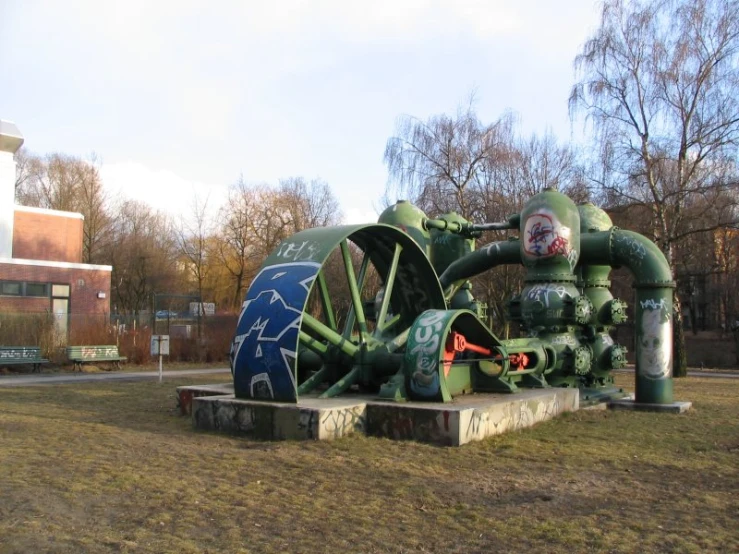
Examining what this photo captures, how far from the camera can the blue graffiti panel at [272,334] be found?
9352 mm

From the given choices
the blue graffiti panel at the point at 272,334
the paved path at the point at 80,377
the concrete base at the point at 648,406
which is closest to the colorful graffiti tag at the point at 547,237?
the concrete base at the point at 648,406

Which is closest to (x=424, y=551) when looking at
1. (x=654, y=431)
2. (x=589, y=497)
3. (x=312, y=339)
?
(x=589, y=497)

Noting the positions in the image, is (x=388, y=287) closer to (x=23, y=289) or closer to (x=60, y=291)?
(x=23, y=289)

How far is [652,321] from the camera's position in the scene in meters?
13.7

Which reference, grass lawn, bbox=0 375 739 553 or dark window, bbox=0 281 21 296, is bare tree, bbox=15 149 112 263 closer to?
dark window, bbox=0 281 21 296

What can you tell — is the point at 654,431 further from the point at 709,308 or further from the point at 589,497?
the point at 709,308

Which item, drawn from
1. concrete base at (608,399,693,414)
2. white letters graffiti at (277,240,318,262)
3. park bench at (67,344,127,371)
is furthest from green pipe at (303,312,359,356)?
park bench at (67,344,127,371)

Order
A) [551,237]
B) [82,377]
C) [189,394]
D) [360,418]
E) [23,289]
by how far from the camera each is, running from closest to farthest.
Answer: [360,418] → [189,394] → [551,237] → [82,377] → [23,289]

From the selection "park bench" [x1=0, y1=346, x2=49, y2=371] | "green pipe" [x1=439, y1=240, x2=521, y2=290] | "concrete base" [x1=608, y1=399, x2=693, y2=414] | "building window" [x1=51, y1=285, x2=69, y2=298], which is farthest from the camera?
"building window" [x1=51, y1=285, x2=69, y2=298]

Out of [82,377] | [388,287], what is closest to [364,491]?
[388,287]

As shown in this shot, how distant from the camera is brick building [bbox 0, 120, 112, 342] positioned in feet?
104

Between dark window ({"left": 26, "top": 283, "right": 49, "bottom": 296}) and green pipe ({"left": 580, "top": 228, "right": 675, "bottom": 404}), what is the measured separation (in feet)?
87.4

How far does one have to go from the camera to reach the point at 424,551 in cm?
502

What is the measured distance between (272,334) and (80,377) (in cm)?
1308
